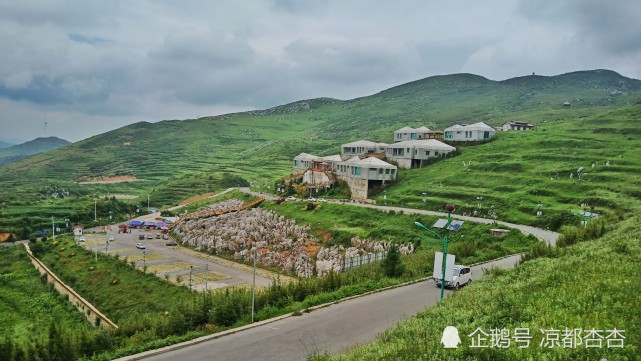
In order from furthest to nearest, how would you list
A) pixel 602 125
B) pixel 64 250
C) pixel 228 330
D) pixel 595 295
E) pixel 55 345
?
pixel 602 125 < pixel 64 250 < pixel 228 330 < pixel 55 345 < pixel 595 295

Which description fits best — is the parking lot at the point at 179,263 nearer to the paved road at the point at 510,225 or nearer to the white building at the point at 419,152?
the paved road at the point at 510,225

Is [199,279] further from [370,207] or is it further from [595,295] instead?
[595,295]

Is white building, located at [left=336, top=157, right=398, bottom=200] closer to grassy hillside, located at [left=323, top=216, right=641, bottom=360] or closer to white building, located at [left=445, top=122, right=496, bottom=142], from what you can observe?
white building, located at [left=445, top=122, right=496, bottom=142]

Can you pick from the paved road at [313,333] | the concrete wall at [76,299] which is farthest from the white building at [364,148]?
the paved road at [313,333]

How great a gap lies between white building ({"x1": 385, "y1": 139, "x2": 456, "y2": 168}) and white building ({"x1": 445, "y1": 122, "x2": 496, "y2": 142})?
8.99 m

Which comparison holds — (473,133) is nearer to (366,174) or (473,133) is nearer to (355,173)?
(355,173)

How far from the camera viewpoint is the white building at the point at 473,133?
3487 inches

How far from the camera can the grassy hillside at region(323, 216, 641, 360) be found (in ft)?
36.0

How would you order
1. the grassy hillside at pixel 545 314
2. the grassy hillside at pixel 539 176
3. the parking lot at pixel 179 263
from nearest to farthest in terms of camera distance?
1. the grassy hillside at pixel 545 314
2. the parking lot at pixel 179 263
3. the grassy hillside at pixel 539 176

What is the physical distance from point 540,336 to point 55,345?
18390 millimetres

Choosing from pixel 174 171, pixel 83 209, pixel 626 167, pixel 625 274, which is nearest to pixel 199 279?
pixel 625 274

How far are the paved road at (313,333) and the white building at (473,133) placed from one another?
69.7 m

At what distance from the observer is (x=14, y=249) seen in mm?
76250

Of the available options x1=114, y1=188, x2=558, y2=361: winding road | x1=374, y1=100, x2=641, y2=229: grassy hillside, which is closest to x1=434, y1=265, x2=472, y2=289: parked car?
x1=114, y1=188, x2=558, y2=361: winding road
